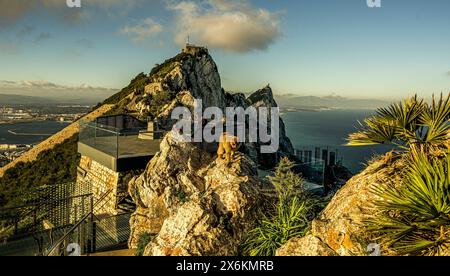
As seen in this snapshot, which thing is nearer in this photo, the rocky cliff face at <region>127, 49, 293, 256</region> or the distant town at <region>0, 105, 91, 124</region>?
the rocky cliff face at <region>127, 49, 293, 256</region>

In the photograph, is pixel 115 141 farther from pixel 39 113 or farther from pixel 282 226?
pixel 39 113

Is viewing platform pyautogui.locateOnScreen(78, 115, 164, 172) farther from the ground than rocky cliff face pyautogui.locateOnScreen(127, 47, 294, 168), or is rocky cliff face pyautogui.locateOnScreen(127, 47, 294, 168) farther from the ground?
rocky cliff face pyautogui.locateOnScreen(127, 47, 294, 168)

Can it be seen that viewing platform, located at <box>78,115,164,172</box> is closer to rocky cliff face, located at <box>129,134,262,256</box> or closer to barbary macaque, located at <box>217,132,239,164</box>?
rocky cliff face, located at <box>129,134,262,256</box>

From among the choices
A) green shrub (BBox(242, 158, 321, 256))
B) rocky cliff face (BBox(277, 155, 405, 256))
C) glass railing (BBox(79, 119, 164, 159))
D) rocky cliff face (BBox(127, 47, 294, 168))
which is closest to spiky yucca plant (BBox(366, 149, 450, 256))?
rocky cliff face (BBox(277, 155, 405, 256))

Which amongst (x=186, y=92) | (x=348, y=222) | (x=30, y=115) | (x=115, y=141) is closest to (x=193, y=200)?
(x=348, y=222)

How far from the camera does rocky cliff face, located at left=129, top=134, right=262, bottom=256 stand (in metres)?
5.85

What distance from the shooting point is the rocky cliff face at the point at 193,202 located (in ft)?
19.2

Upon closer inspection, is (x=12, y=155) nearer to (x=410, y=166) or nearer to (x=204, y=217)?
(x=204, y=217)

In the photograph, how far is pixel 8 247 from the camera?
9945 mm

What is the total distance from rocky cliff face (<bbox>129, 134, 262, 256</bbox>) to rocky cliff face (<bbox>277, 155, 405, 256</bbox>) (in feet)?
4.29

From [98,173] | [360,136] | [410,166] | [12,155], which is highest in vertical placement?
[360,136]

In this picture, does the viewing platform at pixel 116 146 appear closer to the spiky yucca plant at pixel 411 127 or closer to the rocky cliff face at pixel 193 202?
the rocky cliff face at pixel 193 202
